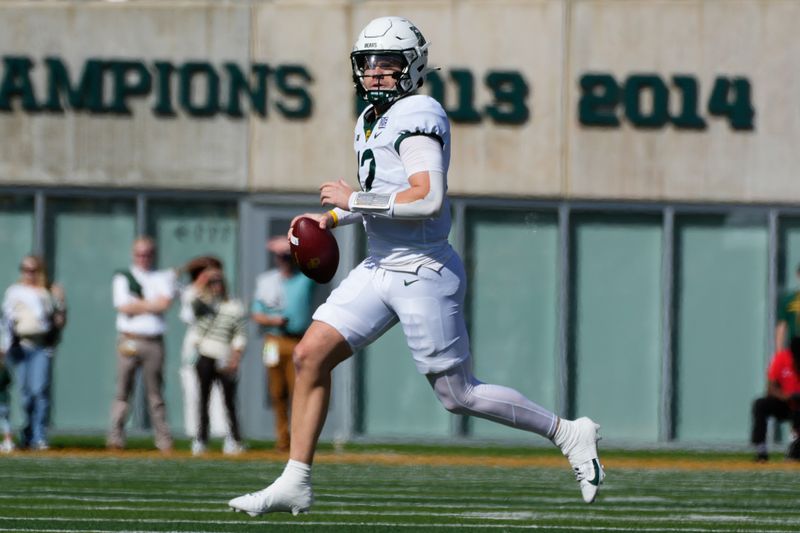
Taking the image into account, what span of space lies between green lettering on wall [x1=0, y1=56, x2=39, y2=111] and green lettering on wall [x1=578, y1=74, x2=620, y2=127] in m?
5.64

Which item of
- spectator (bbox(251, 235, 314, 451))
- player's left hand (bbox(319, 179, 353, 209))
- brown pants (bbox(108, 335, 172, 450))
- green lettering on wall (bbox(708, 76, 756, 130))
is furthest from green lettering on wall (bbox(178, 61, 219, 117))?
player's left hand (bbox(319, 179, 353, 209))

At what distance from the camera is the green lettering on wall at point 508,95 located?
20078 mm

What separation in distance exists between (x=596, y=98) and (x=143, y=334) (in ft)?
19.0

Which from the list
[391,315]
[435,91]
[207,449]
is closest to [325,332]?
[391,315]

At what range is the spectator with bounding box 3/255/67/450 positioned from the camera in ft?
56.0

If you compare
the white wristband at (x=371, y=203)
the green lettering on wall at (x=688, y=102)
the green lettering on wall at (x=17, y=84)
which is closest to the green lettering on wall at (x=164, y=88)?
the green lettering on wall at (x=17, y=84)

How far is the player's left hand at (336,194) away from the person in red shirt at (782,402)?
365 inches

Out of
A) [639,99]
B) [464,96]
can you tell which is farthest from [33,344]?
[639,99]

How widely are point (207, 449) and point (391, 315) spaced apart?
9.03 meters

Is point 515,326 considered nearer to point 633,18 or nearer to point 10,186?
point 633,18

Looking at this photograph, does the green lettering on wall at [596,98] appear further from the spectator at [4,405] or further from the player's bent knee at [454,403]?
the player's bent knee at [454,403]

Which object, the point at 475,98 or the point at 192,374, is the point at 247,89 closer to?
the point at 475,98

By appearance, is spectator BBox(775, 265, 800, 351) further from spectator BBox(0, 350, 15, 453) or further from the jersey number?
the jersey number

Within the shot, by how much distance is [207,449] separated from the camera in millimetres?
16891
